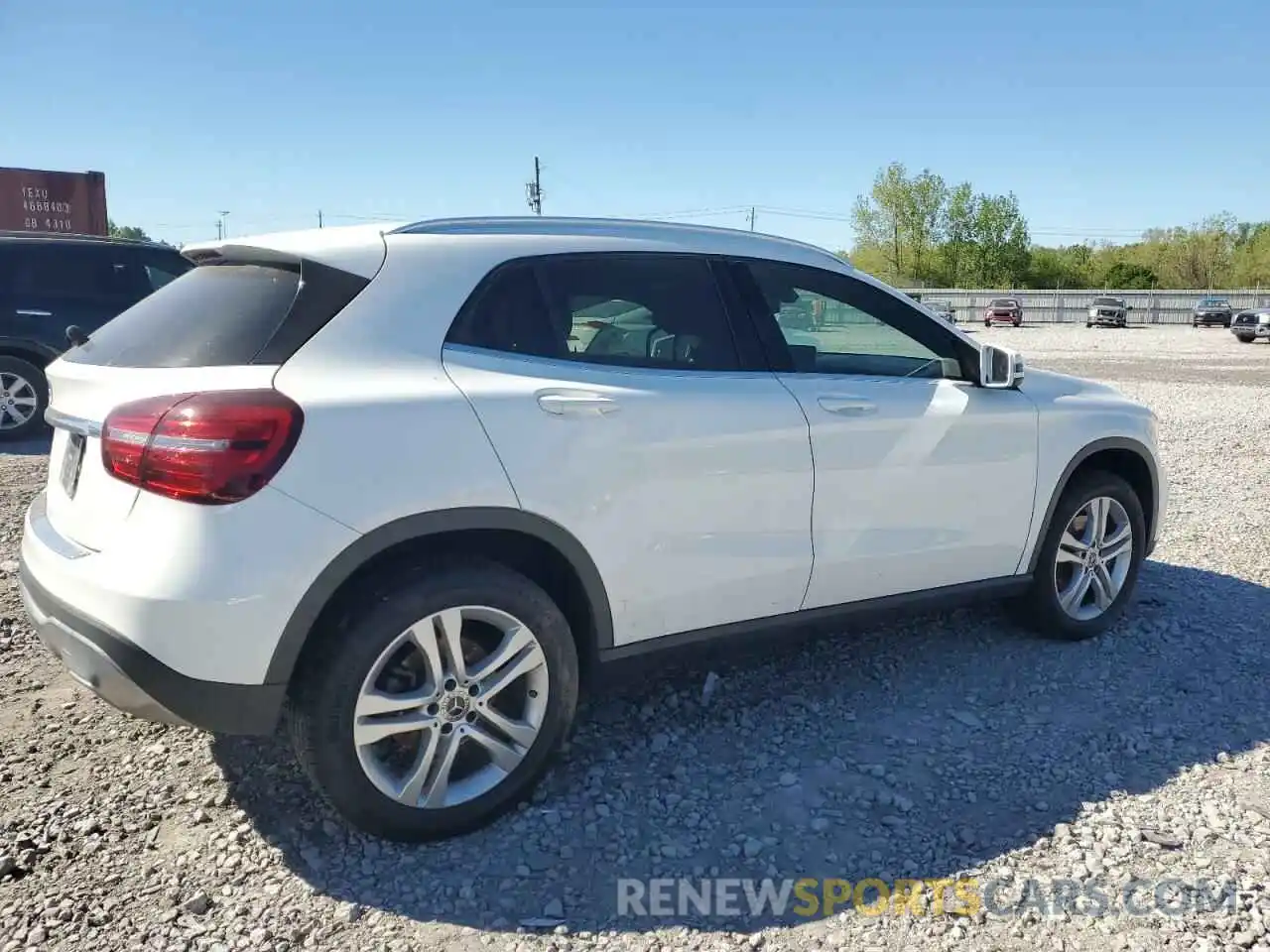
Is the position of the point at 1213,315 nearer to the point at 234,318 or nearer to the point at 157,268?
the point at 157,268

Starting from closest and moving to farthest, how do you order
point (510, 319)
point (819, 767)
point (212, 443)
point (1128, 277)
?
point (212, 443)
point (510, 319)
point (819, 767)
point (1128, 277)

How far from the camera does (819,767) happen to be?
331 cm

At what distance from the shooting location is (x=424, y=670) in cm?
276

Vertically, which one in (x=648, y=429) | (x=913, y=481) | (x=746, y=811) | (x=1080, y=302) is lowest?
(x=746, y=811)

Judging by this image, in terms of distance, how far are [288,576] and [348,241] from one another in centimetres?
100

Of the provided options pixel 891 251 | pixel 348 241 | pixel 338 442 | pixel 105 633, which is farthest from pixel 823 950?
pixel 891 251

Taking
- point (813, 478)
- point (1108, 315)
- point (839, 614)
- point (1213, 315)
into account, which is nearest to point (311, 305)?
point (813, 478)

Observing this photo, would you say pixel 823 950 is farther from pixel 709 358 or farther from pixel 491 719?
pixel 709 358

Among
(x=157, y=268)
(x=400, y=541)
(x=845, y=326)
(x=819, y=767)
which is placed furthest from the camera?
(x=157, y=268)

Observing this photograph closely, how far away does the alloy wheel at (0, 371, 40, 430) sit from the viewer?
8.86 m

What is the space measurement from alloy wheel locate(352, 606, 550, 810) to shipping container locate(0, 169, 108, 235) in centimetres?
2567

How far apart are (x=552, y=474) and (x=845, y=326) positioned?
153 centimetres

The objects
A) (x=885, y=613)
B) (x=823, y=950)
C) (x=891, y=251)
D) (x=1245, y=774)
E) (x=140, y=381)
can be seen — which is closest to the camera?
(x=823, y=950)

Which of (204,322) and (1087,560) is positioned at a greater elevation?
(204,322)
